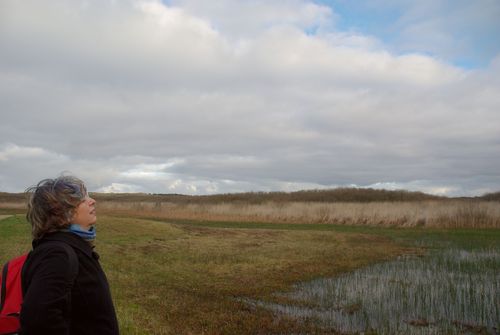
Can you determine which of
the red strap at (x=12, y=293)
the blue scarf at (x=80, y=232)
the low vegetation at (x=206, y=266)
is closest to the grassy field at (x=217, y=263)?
the low vegetation at (x=206, y=266)

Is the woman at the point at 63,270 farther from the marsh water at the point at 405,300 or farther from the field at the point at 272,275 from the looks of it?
the marsh water at the point at 405,300

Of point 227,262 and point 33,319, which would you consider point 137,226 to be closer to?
point 227,262

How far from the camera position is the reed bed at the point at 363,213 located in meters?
30.5

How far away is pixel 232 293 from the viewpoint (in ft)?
37.2

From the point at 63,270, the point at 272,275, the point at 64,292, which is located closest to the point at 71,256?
the point at 63,270

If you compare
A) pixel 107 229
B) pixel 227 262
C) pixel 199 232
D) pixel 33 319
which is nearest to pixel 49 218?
pixel 33 319

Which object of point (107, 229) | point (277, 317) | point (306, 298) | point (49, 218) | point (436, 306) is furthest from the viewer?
point (107, 229)

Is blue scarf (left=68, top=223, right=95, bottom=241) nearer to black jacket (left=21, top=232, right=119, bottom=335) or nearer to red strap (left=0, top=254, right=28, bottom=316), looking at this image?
black jacket (left=21, top=232, right=119, bottom=335)

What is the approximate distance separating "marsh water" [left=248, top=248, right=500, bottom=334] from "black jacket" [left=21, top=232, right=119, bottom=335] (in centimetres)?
616

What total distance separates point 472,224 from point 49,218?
32022mm

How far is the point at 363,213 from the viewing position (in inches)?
1389

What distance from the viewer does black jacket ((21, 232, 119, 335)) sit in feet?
8.45

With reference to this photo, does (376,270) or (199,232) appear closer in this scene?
(376,270)

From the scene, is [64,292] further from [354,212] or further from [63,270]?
[354,212]
